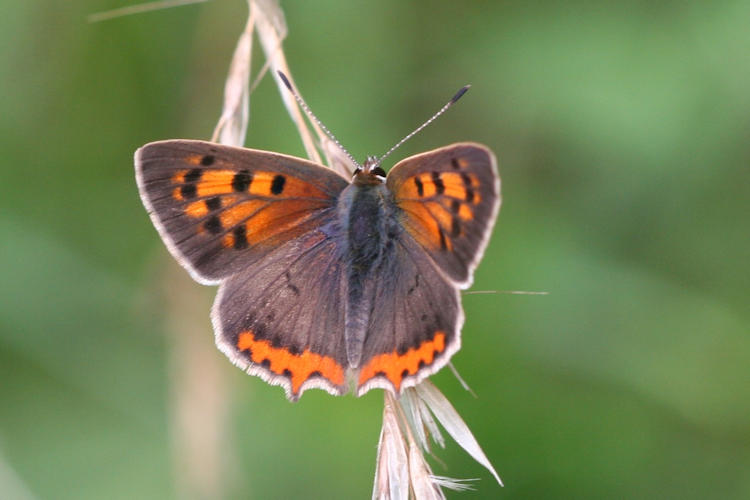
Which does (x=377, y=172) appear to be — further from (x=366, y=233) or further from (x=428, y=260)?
(x=428, y=260)

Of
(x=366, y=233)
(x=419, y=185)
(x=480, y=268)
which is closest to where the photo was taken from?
(x=419, y=185)

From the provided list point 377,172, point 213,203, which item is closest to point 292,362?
point 213,203

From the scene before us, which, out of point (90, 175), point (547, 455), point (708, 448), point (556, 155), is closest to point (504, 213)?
point (556, 155)

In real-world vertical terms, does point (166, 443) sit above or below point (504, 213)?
below

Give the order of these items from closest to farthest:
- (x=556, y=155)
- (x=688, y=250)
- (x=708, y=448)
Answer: (x=708, y=448)
(x=688, y=250)
(x=556, y=155)

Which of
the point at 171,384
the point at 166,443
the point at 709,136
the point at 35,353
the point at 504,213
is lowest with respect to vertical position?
the point at 166,443

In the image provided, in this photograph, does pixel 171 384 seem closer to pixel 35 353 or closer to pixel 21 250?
pixel 35 353

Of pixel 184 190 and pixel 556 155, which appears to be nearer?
pixel 184 190

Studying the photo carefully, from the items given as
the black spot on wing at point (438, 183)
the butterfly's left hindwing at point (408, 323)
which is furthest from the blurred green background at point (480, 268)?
the black spot on wing at point (438, 183)

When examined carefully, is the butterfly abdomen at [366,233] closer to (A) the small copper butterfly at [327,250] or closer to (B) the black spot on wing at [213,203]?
(A) the small copper butterfly at [327,250]
